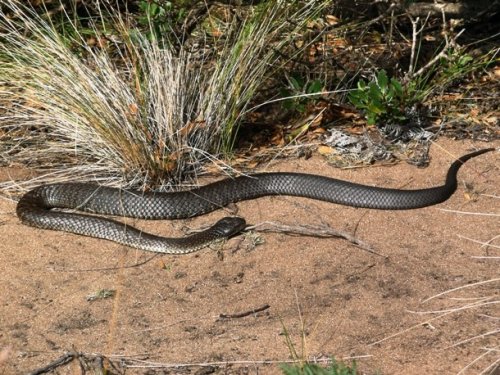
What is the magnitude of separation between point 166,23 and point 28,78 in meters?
1.33

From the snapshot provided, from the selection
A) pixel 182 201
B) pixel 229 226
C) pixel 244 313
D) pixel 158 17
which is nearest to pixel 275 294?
pixel 244 313

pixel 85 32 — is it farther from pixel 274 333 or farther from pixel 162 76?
pixel 274 333

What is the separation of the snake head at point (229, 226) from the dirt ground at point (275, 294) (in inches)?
4.0

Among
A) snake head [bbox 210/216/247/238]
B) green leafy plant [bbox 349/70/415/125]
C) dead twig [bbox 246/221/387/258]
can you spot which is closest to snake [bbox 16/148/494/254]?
snake head [bbox 210/216/247/238]

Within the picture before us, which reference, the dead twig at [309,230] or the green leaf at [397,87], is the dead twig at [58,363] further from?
the green leaf at [397,87]

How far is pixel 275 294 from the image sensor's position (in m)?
5.68

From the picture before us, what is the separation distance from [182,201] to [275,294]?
5.01 ft

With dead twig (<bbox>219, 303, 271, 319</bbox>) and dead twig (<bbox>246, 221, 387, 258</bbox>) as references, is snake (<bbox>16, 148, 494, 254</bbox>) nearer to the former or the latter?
dead twig (<bbox>246, 221, 387, 258</bbox>)

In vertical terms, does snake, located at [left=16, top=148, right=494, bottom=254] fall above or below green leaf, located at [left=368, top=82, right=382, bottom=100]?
below

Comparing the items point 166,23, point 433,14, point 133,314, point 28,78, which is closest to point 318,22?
point 433,14

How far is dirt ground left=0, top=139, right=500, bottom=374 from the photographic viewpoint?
16.0 feet

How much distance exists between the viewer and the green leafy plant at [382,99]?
24.5 ft

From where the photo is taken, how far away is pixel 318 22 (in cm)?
864

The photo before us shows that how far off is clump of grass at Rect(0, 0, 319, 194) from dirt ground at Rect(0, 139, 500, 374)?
618 mm
